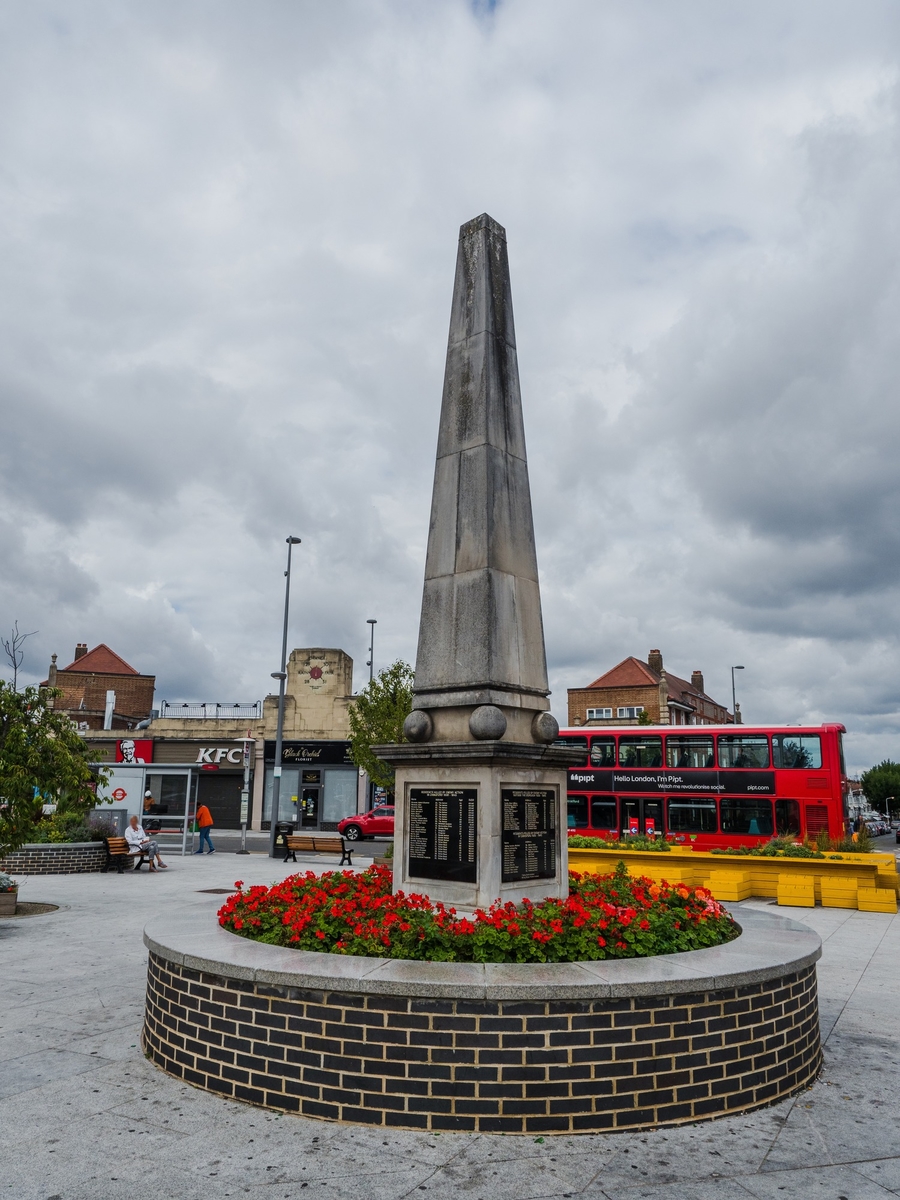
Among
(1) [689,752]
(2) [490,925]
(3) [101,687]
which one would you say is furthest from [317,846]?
(3) [101,687]

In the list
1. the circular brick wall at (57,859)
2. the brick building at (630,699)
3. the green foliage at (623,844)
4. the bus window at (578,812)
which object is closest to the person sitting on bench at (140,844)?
the circular brick wall at (57,859)

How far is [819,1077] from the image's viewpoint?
5789 mm

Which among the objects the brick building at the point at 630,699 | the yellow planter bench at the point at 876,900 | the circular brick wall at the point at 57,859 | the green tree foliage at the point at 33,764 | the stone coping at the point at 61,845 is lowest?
the yellow planter bench at the point at 876,900

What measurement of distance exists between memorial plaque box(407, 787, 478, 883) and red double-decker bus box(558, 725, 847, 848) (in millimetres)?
11377

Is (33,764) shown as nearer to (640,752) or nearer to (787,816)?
(640,752)

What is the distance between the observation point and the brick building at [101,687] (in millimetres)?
54250

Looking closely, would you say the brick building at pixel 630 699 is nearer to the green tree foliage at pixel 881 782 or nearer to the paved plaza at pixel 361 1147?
the green tree foliage at pixel 881 782

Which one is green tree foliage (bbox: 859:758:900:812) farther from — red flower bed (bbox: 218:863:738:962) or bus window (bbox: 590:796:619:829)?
red flower bed (bbox: 218:863:738:962)

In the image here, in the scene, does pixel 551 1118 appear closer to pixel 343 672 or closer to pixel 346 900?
pixel 346 900

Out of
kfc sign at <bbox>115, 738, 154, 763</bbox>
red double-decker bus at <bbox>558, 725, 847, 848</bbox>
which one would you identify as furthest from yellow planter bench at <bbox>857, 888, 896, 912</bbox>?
kfc sign at <bbox>115, 738, 154, 763</bbox>

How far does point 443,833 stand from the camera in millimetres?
7066

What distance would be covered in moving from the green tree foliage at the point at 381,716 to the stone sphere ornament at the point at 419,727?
16957mm

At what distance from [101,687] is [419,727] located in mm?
53807

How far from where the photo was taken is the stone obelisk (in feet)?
22.6
